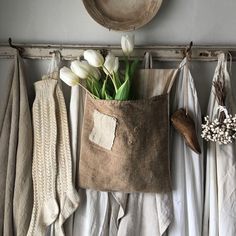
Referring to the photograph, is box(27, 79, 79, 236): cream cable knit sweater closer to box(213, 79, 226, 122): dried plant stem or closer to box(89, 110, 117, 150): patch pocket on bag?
box(89, 110, 117, 150): patch pocket on bag

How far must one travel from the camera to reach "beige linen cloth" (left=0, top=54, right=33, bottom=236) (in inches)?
41.9

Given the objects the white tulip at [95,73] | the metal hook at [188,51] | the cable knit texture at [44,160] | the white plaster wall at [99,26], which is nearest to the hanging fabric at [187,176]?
the metal hook at [188,51]

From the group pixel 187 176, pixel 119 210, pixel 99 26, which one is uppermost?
pixel 99 26

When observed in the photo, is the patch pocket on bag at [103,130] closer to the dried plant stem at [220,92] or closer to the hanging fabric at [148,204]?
the hanging fabric at [148,204]

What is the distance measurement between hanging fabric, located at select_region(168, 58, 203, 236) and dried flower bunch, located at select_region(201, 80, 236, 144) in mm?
56

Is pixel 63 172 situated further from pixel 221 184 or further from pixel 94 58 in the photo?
pixel 221 184

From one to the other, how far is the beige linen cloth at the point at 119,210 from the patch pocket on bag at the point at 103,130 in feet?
0.27

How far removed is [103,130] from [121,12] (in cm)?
42

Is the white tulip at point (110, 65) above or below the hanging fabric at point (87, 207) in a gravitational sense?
above

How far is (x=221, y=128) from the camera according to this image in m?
1.00

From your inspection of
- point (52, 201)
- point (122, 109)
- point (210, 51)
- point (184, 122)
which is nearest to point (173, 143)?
point (184, 122)

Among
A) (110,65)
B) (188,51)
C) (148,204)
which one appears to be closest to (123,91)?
(110,65)

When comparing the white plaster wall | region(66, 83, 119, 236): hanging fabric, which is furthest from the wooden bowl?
region(66, 83, 119, 236): hanging fabric

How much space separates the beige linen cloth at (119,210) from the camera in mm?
1060
